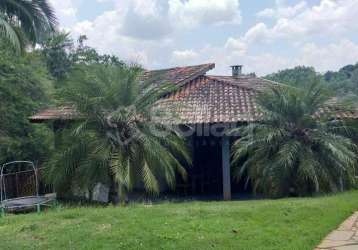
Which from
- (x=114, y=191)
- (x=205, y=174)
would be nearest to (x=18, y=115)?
(x=205, y=174)

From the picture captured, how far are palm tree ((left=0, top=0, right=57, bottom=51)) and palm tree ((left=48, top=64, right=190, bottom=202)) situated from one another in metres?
1.99

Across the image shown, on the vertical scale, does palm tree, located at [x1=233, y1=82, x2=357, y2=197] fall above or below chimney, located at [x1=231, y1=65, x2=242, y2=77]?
below

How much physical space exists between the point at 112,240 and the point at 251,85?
12993 millimetres

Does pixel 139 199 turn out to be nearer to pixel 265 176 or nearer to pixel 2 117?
pixel 265 176

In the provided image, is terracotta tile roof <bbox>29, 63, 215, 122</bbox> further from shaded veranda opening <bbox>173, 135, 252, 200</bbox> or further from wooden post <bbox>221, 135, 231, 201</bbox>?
wooden post <bbox>221, 135, 231, 201</bbox>

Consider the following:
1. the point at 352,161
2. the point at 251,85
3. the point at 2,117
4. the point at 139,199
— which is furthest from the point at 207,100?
the point at 2,117

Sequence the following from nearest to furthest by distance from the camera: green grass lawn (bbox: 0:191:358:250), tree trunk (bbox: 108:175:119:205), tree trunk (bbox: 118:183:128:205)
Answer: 1. green grass lawn (bbox: 0:191:358:250)
2. tree trunk (bbox: 118:183:128:205)
3. tree trunk (bbox: 108:175:119:205)

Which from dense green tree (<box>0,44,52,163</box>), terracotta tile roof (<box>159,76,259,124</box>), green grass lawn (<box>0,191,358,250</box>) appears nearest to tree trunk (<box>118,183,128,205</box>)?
terracotta tile roof (<box>159,76,259,124</box>)

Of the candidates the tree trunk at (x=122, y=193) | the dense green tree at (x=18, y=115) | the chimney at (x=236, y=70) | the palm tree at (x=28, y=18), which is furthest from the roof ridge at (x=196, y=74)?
the tree trunk at (x=122, y=193)

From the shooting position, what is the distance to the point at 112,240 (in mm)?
7336

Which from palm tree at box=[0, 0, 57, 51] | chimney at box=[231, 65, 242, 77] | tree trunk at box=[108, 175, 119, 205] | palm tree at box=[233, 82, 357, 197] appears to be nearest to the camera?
palm tree at box=[233, 82, 357, 197]

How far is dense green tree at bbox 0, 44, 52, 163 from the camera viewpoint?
19.4 metres

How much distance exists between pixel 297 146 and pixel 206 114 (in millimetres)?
3832

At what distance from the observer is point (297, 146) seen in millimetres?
12898
